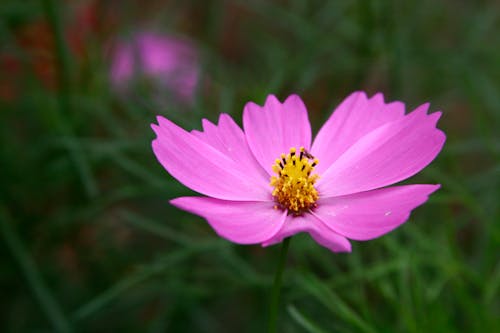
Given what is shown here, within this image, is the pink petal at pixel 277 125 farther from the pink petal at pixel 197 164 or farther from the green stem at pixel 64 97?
the green stem at pixel 64 97

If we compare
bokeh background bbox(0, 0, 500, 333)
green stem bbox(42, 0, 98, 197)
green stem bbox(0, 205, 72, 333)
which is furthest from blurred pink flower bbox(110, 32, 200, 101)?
green stem bbox(0, 205, 72, 333)

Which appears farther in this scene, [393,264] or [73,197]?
[73,197]

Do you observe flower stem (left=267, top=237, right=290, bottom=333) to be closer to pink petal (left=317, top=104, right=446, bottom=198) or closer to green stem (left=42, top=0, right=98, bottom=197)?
pink petal (left=317, top=104, right=446, bottom=198)

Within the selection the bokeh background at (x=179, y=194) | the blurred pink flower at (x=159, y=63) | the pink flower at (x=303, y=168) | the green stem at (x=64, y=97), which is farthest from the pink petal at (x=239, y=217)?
the blurred pink flower at (x=159, y=63)

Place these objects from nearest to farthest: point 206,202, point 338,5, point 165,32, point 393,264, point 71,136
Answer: point 206,202
point 393,264
point 71,136
point 338,5
point 165,32

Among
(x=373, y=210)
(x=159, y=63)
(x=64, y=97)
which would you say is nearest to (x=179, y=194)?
(x=64, y=97)

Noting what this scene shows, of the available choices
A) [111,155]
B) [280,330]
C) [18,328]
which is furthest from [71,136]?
[280,330]

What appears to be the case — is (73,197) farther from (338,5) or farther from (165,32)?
(338,5)
